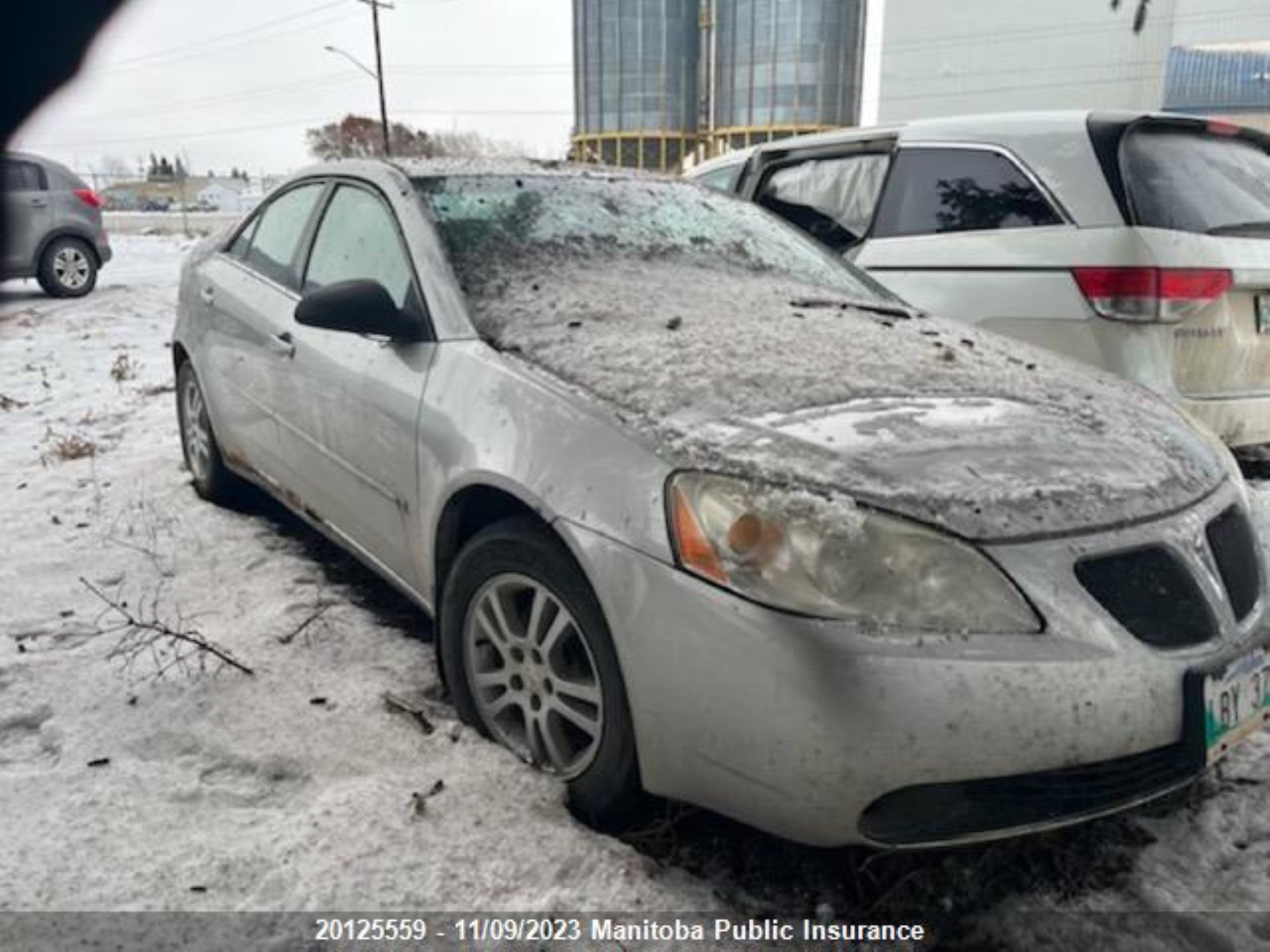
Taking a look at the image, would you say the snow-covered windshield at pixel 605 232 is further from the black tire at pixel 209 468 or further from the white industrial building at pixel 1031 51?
the white industrial building at pixel 1031 51

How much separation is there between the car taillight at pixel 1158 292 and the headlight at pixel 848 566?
2.21 m

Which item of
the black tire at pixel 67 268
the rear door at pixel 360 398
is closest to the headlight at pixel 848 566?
the rear door at pixel 360 398

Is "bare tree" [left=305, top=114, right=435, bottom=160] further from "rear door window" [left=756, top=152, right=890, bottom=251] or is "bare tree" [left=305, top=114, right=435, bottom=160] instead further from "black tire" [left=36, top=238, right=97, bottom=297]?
"rear door window" [left=756, top=152, right=890, bottom=251]

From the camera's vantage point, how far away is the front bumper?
144cm

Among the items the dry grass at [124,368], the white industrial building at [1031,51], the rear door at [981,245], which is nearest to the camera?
the rear door at [981,245]

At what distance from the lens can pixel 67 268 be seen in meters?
10.7

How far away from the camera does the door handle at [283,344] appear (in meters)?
2.90

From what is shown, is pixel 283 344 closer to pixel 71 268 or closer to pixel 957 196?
pixel 957 196

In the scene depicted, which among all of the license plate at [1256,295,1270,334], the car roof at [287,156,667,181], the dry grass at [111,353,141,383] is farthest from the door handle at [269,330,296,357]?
the dry grass at [111,353,141,383]

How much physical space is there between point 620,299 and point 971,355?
900 mm

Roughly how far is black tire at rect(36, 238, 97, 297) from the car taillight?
11.1 metres

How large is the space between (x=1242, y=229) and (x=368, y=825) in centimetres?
354

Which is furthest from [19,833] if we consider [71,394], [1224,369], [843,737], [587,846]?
[71,394]

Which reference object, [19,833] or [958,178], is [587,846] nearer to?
[19,833]
